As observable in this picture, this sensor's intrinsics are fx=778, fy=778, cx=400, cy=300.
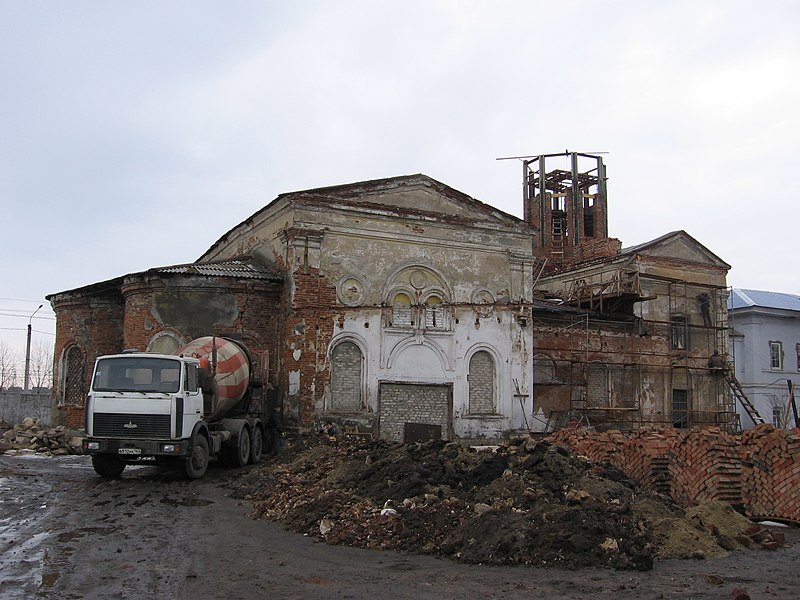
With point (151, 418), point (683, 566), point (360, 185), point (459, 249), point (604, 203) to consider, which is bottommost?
point (683, 566)

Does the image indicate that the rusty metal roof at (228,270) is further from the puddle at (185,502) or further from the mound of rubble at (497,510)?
the puddle at (185,502)

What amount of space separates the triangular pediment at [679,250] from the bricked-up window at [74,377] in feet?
66.1

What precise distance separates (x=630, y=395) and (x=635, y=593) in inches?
866

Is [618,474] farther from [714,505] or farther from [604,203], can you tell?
[604,203]

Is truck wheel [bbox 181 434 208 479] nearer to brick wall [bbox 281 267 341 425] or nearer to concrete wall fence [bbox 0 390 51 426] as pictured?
brick wall [bbox 281 267 341 425]

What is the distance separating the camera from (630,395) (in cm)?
2875

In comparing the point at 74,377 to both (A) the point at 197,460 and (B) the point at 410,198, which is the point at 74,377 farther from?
(B) the point at 410,198

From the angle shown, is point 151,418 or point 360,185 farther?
point 360,185

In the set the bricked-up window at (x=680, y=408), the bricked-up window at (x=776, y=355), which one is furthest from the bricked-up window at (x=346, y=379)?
the bricked-up window at (x=776, y=355)

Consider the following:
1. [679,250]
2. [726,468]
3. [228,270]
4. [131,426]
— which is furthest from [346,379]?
[679,250]

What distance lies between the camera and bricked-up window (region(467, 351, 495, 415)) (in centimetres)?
2397

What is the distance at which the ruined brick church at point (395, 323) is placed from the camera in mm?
21922

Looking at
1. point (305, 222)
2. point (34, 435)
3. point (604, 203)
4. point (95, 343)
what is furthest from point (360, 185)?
point (604, 203)

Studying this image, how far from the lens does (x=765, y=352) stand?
4053cm
